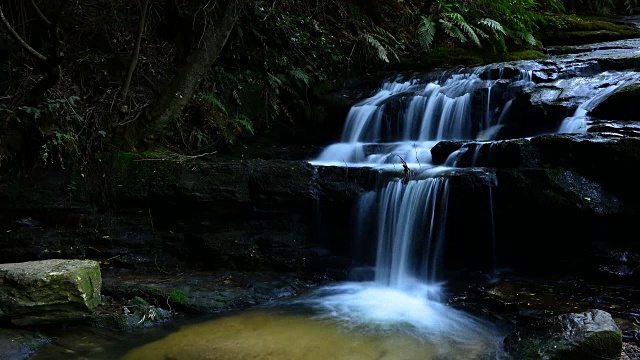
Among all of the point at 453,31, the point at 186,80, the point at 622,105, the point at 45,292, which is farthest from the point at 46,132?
the point at 453,31

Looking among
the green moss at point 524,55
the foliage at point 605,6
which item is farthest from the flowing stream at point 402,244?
the foliage at point 605,6

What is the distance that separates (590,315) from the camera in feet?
11.4

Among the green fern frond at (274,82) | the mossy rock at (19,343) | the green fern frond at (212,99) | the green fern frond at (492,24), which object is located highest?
the green fern frond at (492,24)

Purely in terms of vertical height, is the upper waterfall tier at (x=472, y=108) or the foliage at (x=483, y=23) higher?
the foliage at (x=483, y=23)

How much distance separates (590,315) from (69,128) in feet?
17.7

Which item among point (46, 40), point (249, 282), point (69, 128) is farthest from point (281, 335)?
point (46, 40)

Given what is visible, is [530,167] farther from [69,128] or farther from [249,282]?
[69,128]

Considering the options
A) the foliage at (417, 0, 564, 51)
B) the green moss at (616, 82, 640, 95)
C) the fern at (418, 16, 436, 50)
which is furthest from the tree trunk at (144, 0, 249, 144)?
the green moss at (616, 82, 640, 95)

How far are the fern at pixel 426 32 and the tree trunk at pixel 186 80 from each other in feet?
14.4

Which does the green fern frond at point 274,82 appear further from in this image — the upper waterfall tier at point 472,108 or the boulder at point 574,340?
the boulder at point 574,340

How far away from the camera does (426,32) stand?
9.29 metres

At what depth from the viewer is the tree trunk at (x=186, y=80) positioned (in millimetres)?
5922

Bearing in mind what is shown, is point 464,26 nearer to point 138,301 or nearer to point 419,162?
point 419,162

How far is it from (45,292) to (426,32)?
7964 mm
